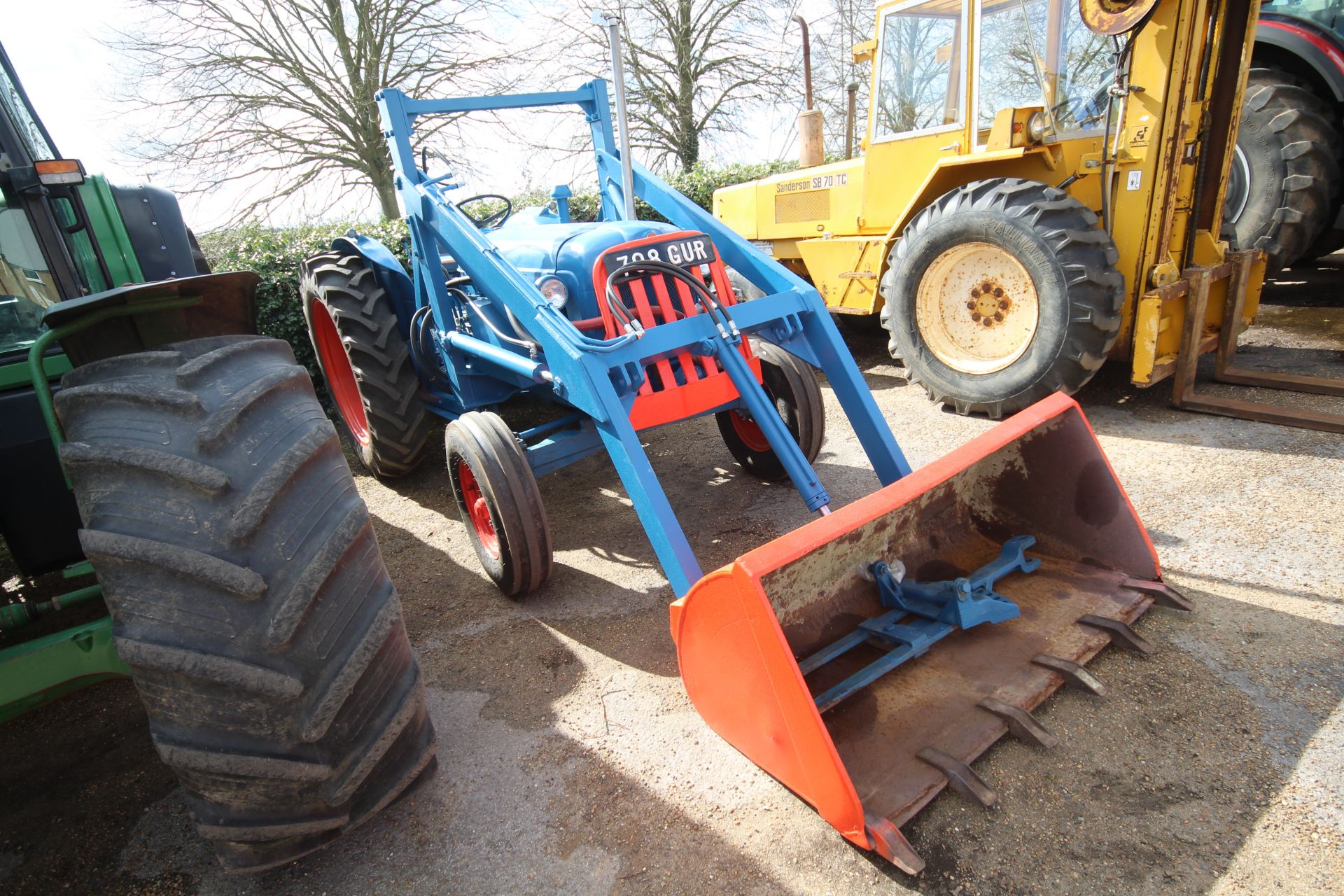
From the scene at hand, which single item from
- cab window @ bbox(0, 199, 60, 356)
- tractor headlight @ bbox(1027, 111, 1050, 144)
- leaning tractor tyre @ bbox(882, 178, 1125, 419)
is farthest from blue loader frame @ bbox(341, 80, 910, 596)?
tractor headlight @ bbox(1027, 111, 1050, 144)

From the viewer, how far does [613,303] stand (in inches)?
103

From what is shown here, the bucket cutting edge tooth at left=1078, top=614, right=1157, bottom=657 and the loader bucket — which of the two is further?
the bucket cutting edge tooth at left=1078, top=614, right=1157, bottom=657

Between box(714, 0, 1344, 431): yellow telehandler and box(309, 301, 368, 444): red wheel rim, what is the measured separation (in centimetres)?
349

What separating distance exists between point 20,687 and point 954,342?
4513 millimetres

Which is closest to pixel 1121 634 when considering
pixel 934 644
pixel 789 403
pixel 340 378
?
pixel 934 644

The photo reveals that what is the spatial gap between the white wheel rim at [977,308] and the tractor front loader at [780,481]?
4.93ft

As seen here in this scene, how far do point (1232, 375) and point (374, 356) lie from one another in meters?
5.04

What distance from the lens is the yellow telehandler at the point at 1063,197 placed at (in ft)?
12.7

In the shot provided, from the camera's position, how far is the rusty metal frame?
381cm

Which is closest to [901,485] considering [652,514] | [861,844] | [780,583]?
[780,583]

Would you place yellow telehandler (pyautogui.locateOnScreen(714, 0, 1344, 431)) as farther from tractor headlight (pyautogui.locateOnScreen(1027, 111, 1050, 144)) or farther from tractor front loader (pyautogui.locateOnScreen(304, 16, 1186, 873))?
tractor front loader (pyautogui.locateOnScreen(304, 16, 1186, 873))

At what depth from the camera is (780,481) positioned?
12.5 feet

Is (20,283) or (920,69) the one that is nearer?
(20,283)

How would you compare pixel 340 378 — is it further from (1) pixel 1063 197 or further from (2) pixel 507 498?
(1) pixel 1063 197
